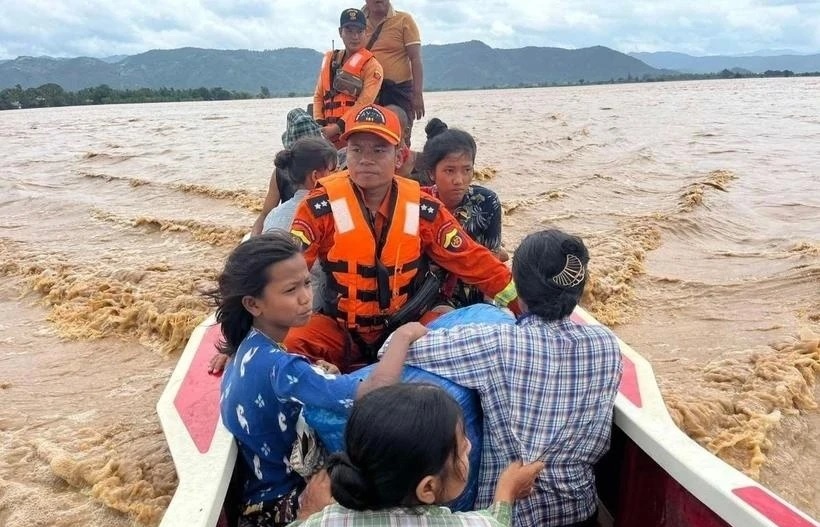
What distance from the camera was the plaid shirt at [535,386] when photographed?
163 cm

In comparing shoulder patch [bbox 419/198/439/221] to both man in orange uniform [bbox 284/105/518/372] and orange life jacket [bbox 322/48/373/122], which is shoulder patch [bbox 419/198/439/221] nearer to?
man in orange uniform [bbox 284/105/518/372]

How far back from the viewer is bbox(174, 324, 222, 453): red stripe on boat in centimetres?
206

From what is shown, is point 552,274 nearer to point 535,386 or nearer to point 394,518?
point 535,386

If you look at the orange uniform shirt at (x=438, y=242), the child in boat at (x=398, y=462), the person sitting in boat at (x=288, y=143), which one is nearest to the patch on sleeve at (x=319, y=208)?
the orange uniform shirt at (x=438, y=242)

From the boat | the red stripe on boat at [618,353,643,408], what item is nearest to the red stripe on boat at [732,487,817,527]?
the boat

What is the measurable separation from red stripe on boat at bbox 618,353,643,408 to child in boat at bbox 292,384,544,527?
1023mm

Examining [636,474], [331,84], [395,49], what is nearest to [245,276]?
[636,474]

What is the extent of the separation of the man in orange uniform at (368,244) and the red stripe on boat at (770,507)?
1.19 m

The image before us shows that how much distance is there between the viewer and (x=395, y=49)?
474 cm

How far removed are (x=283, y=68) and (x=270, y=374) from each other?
518 ft

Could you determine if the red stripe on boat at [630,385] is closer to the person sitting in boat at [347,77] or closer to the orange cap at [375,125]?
the orange cap at [375,125]

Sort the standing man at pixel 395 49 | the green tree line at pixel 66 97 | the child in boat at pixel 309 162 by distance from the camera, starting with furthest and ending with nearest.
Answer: the green tree line at pixel 66 97
the standing man at pixel 395 49
the child in boat at pixel 309 162

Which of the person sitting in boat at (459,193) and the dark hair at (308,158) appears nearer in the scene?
the person sitting in boat at (459,193)

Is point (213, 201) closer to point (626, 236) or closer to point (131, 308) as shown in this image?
point (131, 308)
